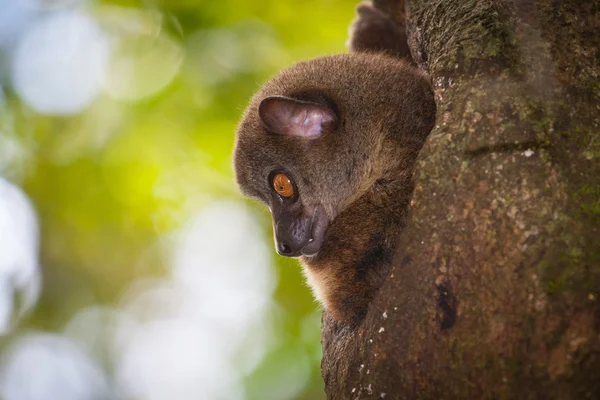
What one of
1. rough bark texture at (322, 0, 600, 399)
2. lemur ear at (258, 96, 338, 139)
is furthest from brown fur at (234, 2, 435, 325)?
rough bark texture at (322, 0, 600, 399)

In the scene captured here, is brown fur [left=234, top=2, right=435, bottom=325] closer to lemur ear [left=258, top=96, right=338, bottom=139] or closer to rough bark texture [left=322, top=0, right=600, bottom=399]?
lemur ear [left=258, top=96, right=338, bottom=139]

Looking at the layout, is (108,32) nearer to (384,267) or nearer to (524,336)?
(384,267)

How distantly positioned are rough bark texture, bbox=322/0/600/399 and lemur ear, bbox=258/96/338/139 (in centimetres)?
95

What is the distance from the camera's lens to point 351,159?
11.5ft

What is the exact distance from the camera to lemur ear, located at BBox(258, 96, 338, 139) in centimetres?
358

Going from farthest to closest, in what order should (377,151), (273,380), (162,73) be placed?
(273,380), (162,73), (377,151)

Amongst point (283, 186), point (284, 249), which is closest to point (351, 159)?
point (283, 186)

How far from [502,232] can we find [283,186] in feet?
6.19

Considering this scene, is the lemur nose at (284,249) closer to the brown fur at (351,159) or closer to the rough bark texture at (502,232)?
the brown fur at (351,159)

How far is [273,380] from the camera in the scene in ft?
26.6

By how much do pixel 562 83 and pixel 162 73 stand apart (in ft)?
16.7

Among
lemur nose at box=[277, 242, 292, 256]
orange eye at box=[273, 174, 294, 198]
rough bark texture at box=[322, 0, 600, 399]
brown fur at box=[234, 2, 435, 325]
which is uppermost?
rough bark texture at box=[322, 0, 600, 399]

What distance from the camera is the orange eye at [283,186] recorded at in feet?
12.7

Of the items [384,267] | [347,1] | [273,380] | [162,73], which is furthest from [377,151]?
[273,380]
